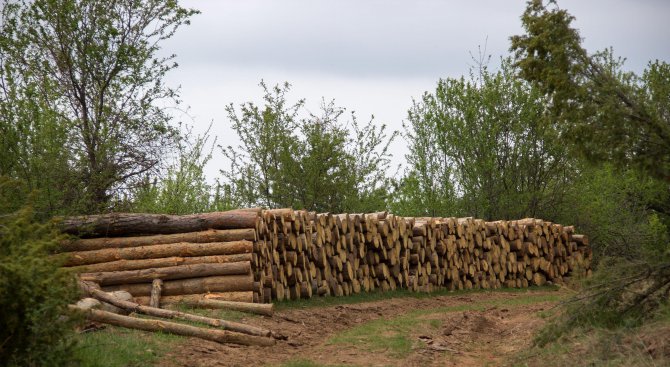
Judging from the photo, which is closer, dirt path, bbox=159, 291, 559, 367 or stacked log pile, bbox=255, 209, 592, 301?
dirt path, bbox=159, 291, 559, 367

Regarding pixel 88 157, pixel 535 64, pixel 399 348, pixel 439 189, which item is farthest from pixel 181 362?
pixel 439 189

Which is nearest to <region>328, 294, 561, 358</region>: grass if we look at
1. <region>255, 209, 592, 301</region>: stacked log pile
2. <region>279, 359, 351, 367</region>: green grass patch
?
<region>279, 359, 351, 367</region>: green grass patch

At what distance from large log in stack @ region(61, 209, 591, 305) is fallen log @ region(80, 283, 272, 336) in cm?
167

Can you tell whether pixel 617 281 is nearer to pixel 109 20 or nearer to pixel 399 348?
pixel 399 348

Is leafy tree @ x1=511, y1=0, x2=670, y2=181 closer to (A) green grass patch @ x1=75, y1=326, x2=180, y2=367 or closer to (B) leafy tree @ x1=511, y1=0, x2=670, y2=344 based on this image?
(B) leafy tree @ x1=511, y1=0, x2=670, y2=344

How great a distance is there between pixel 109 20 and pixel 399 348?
1268cm

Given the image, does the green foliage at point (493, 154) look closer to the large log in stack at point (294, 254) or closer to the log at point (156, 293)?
the large log in stack at point (294, 254)

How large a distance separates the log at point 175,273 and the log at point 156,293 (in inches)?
6.4

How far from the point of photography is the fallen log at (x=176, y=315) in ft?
40.7

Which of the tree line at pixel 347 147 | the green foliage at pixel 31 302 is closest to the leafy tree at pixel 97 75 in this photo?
the tree line at pixel 347 147

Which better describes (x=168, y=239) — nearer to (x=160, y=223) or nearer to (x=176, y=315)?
(x=160, y=223)

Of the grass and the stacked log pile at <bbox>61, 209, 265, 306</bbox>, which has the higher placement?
the stacked log pile at <bbox>61, 209, 265, 306</bbox>

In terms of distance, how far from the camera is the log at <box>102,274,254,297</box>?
14938mm

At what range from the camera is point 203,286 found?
14938mm
